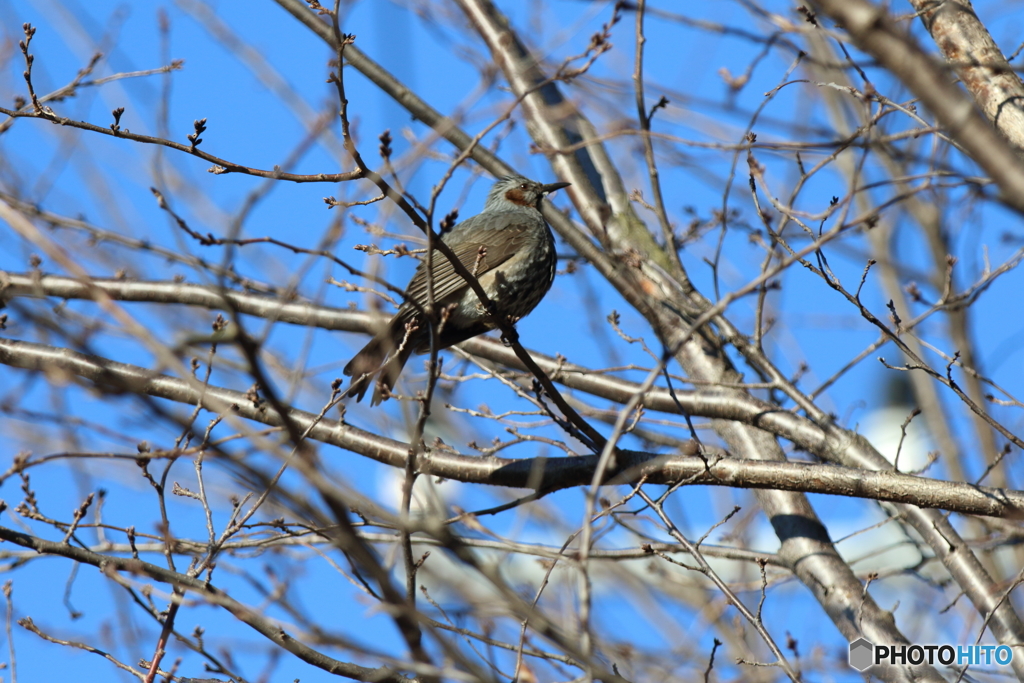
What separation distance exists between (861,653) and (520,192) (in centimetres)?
375

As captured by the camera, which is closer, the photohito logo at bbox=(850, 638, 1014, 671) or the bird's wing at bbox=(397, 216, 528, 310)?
the photohito logo at bbox=(850, 638, 1014, 671)

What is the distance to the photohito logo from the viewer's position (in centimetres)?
438

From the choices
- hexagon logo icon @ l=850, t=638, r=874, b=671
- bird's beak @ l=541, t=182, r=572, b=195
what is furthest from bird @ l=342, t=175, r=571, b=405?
hexagon logo icon @ l=850, t=638, r=874, b=671

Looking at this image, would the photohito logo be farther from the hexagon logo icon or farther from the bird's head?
the bird's head

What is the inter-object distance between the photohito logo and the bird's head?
3.55 m

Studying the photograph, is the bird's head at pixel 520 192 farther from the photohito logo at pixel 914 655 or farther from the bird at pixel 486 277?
the photohito logo at pixel 914 655

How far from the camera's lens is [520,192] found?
6734 mm

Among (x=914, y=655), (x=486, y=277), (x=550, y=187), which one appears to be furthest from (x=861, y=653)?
(x=550, y=187)

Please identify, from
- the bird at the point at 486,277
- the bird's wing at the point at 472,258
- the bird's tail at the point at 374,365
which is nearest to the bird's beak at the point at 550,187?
the bird at the point at 486,277

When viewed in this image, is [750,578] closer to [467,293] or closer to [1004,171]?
[467,293]

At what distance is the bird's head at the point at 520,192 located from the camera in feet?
21.9

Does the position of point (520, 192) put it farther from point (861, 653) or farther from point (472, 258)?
point (861, 653)

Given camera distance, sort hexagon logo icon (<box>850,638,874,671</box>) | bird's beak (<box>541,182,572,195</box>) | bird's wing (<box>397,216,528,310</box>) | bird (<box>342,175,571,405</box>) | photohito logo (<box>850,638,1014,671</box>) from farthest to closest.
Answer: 1. bird's beak (<box>541,182,572,195</box>)
2. bird's wing (<box>397,216,528,310</box>)
3. bird (<box>342,175,571,405</box>)
4. hexagon logo icon (<box>850,638,874,671</box>)
5. photohito logo (<box>850,638,1014,671</box>)

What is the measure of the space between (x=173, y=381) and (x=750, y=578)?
5.48m
